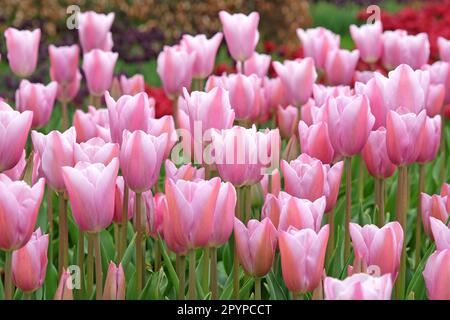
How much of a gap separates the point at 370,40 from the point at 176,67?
1.04 metres

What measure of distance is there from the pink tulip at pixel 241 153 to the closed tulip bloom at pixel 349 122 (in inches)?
7.5

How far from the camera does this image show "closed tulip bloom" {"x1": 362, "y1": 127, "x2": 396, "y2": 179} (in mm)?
2887

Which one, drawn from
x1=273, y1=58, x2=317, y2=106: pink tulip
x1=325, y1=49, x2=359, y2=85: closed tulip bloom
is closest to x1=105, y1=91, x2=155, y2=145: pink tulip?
x1=273, y1=58, x2=317, y2=106: pink tulip

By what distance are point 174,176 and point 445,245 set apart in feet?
2.55

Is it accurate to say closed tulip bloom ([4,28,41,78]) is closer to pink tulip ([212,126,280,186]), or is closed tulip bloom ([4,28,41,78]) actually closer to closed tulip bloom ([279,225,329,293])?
pink tulip ([212,126,280,186])

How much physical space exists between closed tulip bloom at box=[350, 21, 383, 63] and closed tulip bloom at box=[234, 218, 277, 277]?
222cm

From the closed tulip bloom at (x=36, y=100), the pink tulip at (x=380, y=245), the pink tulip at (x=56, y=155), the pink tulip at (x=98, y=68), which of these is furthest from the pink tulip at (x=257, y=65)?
the pink tulip at (x=380, y=245)

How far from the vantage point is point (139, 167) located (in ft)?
7.95

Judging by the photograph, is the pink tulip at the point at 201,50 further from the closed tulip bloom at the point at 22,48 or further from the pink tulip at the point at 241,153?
the pink tulip at the point at 241,153

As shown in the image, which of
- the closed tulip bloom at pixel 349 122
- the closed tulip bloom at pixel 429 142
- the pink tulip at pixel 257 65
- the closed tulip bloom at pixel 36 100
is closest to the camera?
the closed tulip bloom at pixel 349 122

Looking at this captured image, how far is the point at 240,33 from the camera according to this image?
4.15m

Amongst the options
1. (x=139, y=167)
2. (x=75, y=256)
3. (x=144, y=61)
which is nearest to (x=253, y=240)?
(x=139, y=167)

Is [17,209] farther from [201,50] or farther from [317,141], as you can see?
[201,50]

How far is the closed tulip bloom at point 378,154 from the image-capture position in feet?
9.47
